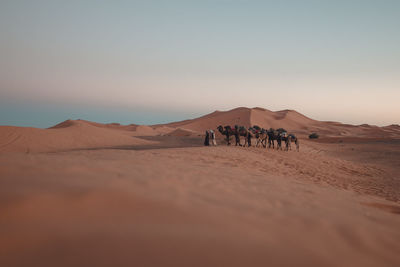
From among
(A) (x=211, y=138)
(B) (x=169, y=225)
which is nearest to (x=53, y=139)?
(A) (x=211, y=138)

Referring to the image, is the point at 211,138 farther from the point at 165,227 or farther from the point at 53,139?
the point at 165,227

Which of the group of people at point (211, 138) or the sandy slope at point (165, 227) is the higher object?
the group of people at point (211, 138)

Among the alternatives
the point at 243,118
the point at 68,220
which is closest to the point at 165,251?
the point at 68,220

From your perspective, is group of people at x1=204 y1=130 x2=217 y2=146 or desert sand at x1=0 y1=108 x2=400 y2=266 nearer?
desert sand at x1=0 y1=108 x2=400 y2=266

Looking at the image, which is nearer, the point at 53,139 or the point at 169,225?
the point at 169,225

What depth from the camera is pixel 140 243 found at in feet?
5.68

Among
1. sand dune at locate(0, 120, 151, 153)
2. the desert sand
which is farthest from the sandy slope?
sand dune at locate(0, 120, 151, 153)

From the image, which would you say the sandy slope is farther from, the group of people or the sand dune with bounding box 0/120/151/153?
the sand dune with bounding box 0/120/151/153

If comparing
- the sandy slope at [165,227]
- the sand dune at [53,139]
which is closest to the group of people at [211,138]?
the sand dune at [53,139]

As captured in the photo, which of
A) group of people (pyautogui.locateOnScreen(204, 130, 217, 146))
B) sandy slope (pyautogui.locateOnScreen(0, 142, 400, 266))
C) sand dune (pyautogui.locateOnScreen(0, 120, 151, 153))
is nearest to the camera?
sandy slope (pyautogui.locateOnScreen(0, 142, 400, 266))

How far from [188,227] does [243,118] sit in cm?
4505

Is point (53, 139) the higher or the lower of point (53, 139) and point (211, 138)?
the lower

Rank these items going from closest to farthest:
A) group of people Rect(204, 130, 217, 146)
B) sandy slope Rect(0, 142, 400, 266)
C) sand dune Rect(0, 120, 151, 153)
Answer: sandy slope Rect(0, 142, 400, 266) → sand dune Rect(0, 120, 151, 153) → group of people Rect(204, 130, 217, 146)

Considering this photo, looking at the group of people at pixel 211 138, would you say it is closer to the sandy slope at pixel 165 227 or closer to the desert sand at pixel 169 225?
the desert sand at pixel 169 225
